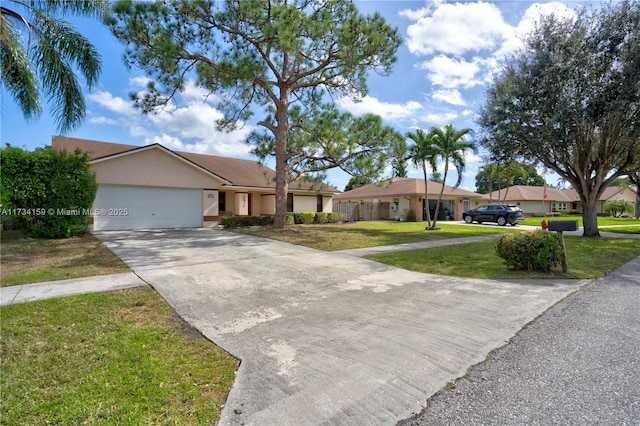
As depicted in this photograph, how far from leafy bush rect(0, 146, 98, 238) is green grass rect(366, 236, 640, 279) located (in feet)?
38.7

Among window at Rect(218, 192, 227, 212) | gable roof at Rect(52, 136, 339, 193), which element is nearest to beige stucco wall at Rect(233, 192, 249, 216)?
window at Rect(218, 192, 227, 212)

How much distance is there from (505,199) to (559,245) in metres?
41.5

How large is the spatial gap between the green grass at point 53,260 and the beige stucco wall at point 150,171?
4861mm

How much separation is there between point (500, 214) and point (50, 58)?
27016 mm

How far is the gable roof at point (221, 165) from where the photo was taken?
1902 centimetres

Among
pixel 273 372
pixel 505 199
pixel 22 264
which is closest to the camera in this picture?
pixel 273 372

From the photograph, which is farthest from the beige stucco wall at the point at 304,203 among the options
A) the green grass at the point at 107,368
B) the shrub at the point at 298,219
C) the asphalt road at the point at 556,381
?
the asphalt road at the point at 556,381

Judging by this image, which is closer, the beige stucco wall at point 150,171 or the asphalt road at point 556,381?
the asphalt road at point 556,381

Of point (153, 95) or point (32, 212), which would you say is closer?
→ point (32, 212)

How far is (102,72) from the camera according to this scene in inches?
372

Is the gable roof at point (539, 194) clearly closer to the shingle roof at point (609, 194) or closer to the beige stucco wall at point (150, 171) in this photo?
the shingle roof at point (609, 194)

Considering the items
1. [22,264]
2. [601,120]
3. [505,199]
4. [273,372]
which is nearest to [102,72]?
[22,264]

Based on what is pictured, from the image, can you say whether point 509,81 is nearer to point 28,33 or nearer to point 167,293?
point 167,293

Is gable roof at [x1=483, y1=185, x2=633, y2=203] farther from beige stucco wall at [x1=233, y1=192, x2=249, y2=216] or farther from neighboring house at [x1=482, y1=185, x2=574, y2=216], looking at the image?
beige stucco wall at [x1=233, y1=192, x2=249, y2=216]
